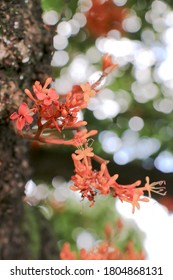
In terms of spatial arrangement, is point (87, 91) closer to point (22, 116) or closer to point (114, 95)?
point (22, 116)

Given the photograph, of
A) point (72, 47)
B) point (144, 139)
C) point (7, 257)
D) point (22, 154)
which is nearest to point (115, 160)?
point (144, 139)

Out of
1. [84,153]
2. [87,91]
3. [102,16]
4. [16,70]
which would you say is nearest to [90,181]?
[84,153]

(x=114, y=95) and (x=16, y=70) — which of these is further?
(x=114, y=95)

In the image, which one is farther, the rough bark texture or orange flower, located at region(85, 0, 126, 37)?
orange flower, located at region(85, 0, 126, 37)

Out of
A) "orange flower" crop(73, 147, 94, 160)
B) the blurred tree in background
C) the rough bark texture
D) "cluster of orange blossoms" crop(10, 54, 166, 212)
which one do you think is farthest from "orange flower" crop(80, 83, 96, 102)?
the blurred tree in background

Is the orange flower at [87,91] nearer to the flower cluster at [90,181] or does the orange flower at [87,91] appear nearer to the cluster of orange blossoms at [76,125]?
the cluster of orange blossoms at [76,125]

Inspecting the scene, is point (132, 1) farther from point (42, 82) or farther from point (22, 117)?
point (22, 117)

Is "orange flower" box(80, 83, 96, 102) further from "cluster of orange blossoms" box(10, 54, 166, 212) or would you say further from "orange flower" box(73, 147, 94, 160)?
"orange flower" box(73, 147, 94, 160)

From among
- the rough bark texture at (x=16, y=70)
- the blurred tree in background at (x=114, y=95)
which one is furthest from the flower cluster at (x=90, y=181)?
the blurred tree in background at (x=114, y=95)
